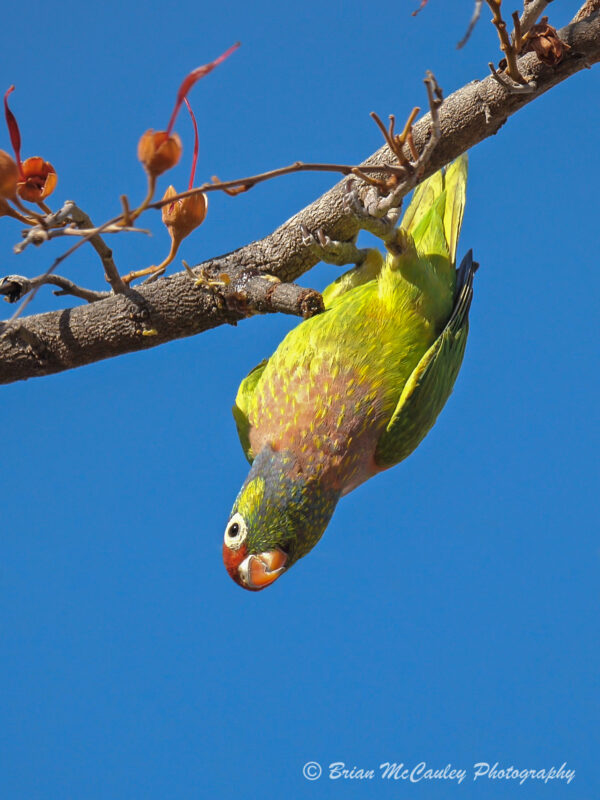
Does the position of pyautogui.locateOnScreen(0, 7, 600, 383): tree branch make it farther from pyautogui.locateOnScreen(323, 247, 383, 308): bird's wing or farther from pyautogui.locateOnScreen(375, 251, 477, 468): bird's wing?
pyautogui.locateOnScreen(375, 251, 477, 468): bird's wing

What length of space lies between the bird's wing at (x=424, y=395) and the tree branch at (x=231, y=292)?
60cm

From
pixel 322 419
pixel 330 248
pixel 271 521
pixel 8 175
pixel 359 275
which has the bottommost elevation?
pixel 271 521

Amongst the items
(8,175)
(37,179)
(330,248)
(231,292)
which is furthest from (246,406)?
(8,175)

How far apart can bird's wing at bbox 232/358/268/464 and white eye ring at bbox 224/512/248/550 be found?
1.49 ft

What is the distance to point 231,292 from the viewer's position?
3.62 meters

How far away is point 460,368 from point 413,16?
2.03 metres

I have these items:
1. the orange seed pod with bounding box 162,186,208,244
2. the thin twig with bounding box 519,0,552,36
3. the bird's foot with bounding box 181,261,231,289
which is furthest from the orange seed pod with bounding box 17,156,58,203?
the thin twig with bounding box 519,0,552,36

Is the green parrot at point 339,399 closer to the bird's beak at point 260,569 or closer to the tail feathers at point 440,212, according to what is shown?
the bird's beak at point 260,569

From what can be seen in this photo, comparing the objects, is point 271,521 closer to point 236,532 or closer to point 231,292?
point 236,532

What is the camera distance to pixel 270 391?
3770 mm

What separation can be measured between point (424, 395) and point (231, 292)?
37.8 inches

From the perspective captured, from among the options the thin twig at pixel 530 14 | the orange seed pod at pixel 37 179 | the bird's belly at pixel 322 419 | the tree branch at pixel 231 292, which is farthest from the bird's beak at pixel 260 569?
the thin twig at pixel 530 14

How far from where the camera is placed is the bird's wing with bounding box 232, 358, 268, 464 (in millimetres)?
3949

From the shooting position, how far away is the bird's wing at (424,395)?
3844mm
